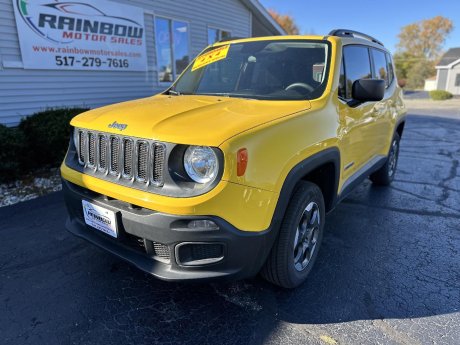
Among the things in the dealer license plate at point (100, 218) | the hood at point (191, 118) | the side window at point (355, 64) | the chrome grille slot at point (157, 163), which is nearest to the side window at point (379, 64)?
the side window at point (355, 64)

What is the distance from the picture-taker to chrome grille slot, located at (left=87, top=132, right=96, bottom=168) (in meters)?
2.53

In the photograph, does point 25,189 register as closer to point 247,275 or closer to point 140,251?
point 140,251

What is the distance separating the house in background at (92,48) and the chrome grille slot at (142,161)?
18.6ft

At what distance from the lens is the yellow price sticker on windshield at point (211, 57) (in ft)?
12.1

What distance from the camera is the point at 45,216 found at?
420 centimetres

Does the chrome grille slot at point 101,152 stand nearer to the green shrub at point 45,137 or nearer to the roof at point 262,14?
the green shrub at point 45,137

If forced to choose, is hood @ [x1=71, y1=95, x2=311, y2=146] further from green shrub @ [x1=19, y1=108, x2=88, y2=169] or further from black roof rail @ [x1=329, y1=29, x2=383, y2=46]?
green shrub @ [x1=19, y1=108, x2=88, y2=169]

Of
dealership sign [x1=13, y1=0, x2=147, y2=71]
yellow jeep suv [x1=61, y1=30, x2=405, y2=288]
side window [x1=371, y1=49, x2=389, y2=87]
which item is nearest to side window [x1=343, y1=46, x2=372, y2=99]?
yellow jeep suv [x1=61, y1=30, x2=405, y2=288]

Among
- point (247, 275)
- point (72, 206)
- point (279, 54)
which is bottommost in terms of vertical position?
point (247, 275)

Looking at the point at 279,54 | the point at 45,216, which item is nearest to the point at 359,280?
the point at 279,54

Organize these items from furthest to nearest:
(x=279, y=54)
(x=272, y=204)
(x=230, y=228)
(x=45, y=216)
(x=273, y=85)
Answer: (x=45, y=216) → (x=279, y=54) → (x=273, y=85) → (x=272, y=204) → (x=230, y=228)

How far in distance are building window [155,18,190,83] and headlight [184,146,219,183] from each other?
810 cm

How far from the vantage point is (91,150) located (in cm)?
256

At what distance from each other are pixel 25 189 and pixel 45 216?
1.31m
